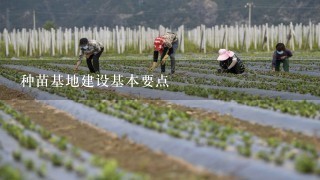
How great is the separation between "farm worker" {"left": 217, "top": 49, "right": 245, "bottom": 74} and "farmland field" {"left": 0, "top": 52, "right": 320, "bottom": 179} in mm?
2201

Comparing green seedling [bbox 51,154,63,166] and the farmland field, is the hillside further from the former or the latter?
green seedling [bbox 51,154,63,166]

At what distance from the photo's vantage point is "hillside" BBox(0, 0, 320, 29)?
225 feet

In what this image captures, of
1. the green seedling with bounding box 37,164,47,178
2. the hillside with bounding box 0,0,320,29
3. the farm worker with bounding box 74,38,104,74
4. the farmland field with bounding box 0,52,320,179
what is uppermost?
the hillside with bounding box 0,0,320,29

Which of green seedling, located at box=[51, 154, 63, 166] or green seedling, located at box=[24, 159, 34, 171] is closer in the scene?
green seedling, located at box=[24, 159, 34, 171]

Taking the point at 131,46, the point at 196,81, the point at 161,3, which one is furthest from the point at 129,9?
the point at 196,81

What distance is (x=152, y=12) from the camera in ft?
248

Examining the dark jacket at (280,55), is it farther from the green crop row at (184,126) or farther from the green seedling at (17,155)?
the green seedling at (17,155)

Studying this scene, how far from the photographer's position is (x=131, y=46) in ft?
124

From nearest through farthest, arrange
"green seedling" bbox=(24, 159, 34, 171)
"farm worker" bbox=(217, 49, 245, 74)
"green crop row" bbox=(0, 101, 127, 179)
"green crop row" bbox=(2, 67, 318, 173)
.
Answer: "green crop row" bbox=(0, 101, 127, 179)
"green seedling" bbox=(24, 159, 34, 171)
"green crop row" bbox=(2, 67, 318, 173)
"farm worker" bbox=(217, 49, 245, 74)

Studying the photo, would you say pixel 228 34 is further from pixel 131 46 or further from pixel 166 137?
pixel 166 137

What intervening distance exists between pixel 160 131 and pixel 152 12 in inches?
2680

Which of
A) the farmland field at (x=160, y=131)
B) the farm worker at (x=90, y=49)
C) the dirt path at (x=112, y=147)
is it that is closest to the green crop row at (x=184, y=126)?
the farmland field at (x=160, y=131)

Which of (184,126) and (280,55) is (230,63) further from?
(184,126)

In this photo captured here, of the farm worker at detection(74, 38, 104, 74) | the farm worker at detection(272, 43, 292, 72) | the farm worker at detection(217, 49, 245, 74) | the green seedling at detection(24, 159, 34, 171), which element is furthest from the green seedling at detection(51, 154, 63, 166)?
the farm worker at detection(272, 43, 292, 72)
